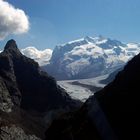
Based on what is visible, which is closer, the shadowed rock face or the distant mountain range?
the shadowed rock face

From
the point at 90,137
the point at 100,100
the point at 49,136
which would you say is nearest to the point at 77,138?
the point at 90,137

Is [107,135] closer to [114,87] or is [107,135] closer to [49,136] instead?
[114,87]

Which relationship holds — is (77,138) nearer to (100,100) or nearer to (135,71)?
(100,100)

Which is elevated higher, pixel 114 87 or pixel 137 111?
pixel 114 87

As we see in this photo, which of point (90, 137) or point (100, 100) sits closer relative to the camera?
point (90, 137)

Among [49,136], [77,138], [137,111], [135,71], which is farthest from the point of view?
[49,136]

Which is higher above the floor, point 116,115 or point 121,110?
point 121,110

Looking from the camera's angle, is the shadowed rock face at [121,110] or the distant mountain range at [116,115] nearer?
the shadowed rock face at [121,110]

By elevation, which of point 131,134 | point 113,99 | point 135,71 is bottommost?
point 131,134

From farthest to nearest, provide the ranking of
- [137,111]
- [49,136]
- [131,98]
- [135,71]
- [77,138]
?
[49,136] → [135,71] → [77,138] → [131,98] → [137,111]

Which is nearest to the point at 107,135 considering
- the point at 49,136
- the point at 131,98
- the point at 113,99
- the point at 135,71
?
the point at 131,98
